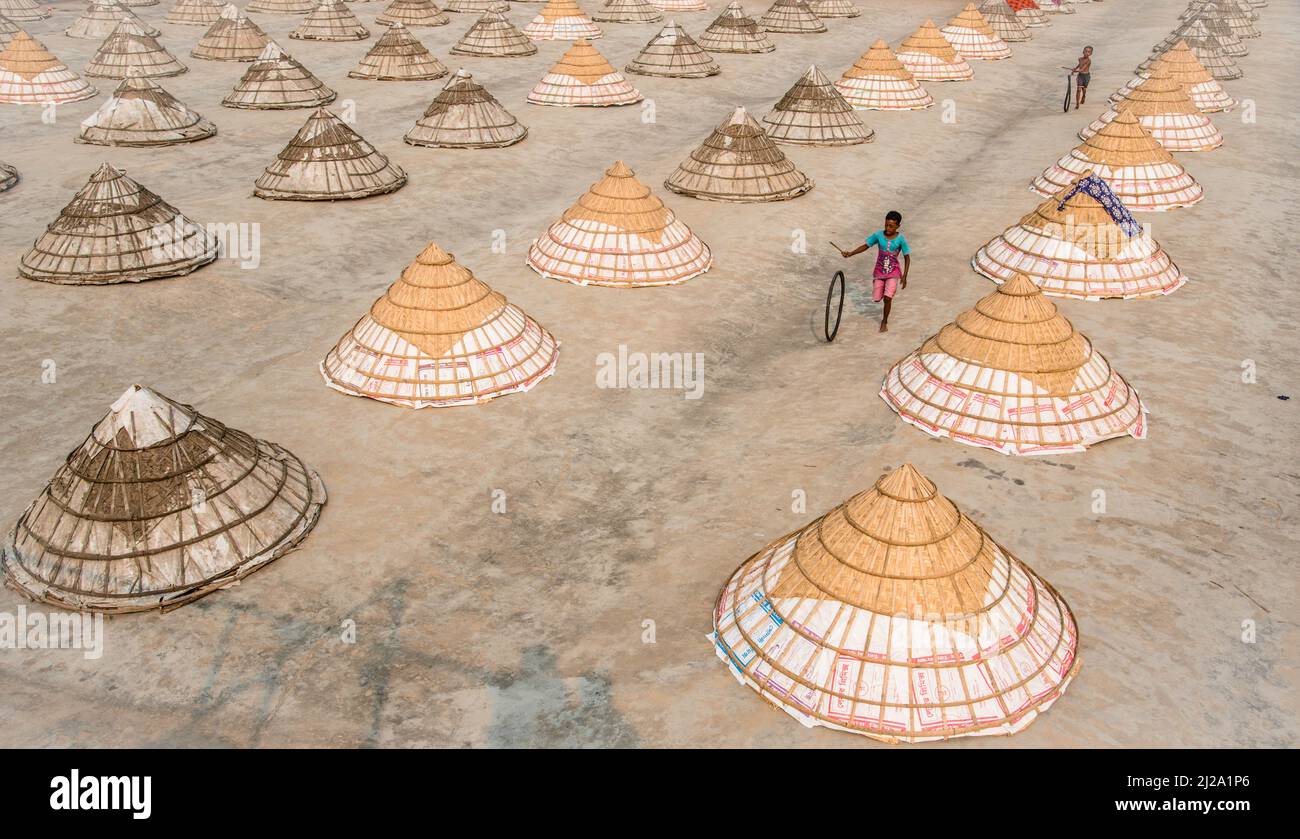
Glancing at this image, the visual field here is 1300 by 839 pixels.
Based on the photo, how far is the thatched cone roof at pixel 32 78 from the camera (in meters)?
27.0

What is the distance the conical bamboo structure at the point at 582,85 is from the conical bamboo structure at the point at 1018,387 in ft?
63.2

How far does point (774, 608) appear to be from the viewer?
8.20 meters

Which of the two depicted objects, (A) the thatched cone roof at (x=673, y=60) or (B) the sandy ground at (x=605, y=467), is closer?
(B) the sandy ground at (x=605, y=467)

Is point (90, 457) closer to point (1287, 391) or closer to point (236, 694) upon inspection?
point (236, 694)

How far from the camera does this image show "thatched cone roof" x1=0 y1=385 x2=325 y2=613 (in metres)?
8.96

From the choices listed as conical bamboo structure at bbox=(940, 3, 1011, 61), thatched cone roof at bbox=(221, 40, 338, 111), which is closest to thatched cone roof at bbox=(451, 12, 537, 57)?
thatched cone roof at bbox=(221, 40, 338, 111)

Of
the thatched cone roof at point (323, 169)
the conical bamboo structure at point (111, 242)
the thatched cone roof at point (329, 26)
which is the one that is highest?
the thatched cone roof at point (329, 26)

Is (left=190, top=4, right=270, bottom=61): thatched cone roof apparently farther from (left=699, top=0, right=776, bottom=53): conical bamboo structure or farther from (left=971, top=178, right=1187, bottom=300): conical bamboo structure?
(left=971, top=178, right=1187, bottom=300): conical bamboo structure

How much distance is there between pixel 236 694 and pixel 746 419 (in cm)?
747

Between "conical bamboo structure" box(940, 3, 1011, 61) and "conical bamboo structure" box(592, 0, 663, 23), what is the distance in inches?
517

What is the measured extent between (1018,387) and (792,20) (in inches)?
1348

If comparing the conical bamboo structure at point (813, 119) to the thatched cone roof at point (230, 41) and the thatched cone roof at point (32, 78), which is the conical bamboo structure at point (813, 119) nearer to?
the thatched cone roof at point (230, 41)

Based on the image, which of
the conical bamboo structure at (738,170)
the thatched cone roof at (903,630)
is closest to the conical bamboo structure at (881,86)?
the conical bamboo structure at (738,170)
